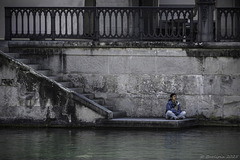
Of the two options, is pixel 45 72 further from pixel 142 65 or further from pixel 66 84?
pixel 142 65

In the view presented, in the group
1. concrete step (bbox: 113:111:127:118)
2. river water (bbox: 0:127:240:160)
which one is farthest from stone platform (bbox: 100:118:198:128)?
river water (bbox: 0:127:240:160)

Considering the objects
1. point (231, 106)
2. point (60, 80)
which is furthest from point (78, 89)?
point (231, 106)

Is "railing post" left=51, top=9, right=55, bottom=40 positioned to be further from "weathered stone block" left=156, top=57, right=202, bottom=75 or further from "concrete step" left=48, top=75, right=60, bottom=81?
"weathered stone block" left=156, top=57, right=202, bottom=75

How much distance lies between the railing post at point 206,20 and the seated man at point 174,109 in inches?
82.4

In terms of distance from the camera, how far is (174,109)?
61.4ft

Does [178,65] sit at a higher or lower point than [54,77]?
higher

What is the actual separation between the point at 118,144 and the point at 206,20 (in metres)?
6.50

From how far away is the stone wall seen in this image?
19203 mm

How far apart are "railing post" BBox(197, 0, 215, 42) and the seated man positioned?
2.09 m

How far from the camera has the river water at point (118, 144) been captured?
12.5m

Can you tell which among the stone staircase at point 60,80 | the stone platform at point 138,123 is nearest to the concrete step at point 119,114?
the stone staircase at point 60,80

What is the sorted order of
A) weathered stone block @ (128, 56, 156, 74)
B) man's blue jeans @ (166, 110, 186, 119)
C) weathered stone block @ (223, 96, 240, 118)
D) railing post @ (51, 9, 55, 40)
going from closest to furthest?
man's blue jeans @ (166, 110, 186, 119), weathered stone block @ (223, 96, 240, 118), weathered stone block @ (128, 56, 156, 74), railing post @ (51, 9, 55, 40)

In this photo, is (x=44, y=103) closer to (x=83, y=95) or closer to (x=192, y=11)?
(x=83, y=95)

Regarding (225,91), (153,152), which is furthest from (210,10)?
(153,152)
